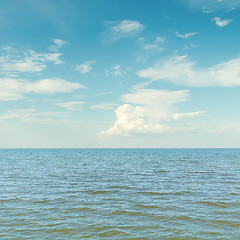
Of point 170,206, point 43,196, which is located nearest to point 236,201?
point 170,206

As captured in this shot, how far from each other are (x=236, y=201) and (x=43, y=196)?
19352 millimetres

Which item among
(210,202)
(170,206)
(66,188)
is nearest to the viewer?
(170,206)

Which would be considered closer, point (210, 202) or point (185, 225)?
point (185, 225)

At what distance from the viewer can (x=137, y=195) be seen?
25.3m

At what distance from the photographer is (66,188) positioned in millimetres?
29062

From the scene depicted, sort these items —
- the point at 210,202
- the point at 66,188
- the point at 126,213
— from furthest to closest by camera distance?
the point at 66,188, the point at 210,202, the point at 126,213

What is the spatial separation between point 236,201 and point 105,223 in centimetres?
1364

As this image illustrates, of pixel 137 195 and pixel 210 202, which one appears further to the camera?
pixel 137 195

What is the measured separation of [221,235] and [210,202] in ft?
26.5

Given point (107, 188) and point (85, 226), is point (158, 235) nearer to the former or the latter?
point (85, 226)

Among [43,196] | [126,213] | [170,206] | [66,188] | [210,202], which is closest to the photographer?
[126,213]

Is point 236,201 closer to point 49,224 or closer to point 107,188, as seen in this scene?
point 107,188

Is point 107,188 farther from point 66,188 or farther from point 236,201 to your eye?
point 236,201

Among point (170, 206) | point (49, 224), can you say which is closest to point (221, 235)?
point (170, 206)
